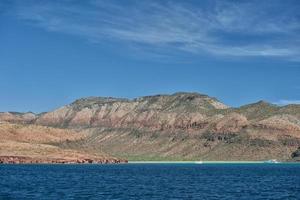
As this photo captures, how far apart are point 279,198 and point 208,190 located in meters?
22.2

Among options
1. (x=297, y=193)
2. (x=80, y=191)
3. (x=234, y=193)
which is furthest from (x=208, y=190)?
(x=80, y=191)

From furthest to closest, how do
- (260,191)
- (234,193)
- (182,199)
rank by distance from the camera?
(260,191) → (234,193) → (182,199)

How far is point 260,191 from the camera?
5423 inches

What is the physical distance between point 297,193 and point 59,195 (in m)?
48.7

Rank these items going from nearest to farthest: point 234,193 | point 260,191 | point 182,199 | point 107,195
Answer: point 182,199, point 107,195, point 234,193, point 260,191

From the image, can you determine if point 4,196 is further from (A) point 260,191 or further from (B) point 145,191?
(A) point 260,191

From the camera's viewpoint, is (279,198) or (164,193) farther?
(164,193)

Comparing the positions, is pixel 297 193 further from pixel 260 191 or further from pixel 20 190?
pixel 20 190

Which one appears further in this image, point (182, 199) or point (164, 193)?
point (164, 193)

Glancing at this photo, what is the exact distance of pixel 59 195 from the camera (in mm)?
119812

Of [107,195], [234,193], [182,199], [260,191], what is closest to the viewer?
[182,199]

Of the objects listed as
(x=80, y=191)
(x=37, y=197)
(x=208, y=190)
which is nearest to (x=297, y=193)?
(x=208, y=190)

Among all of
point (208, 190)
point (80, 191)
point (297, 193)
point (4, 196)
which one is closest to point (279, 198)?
point (297, 193)

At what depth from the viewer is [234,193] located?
12938 cm
